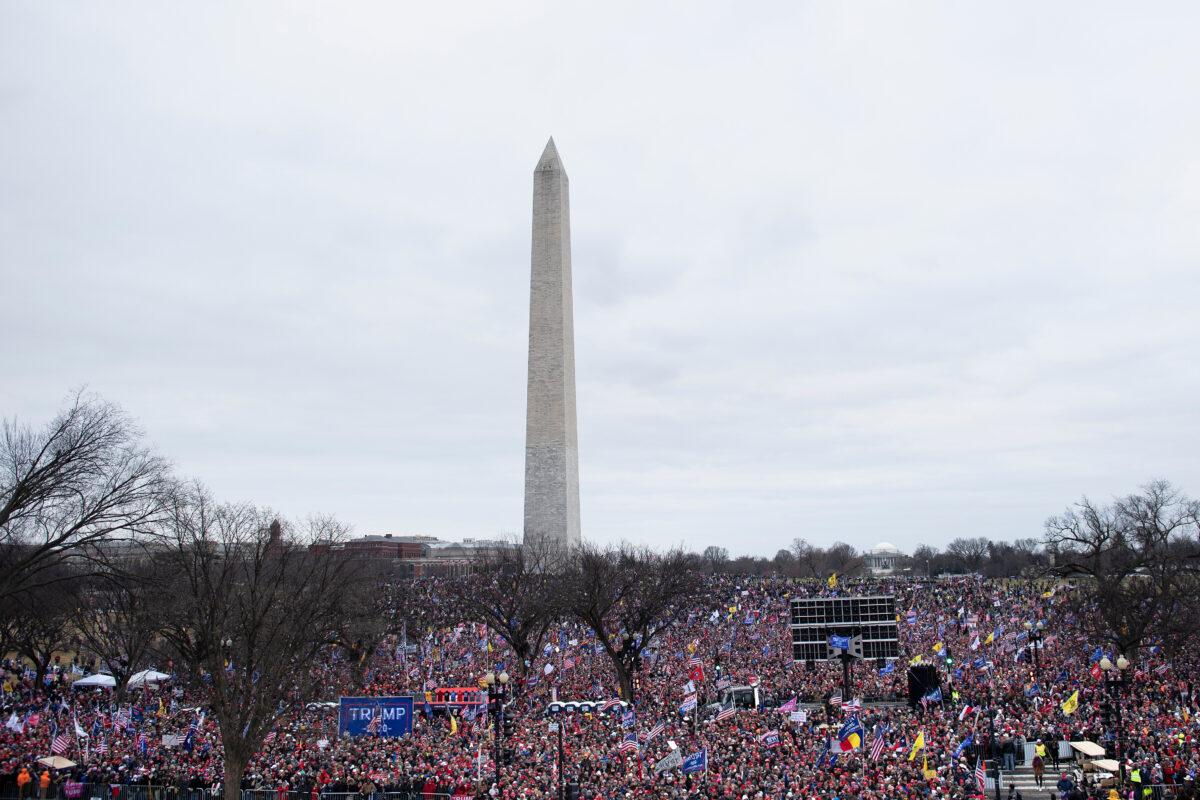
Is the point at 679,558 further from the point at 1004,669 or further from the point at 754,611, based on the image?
the point at 1004,669

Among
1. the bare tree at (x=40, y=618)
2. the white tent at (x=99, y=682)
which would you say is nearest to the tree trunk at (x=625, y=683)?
the bare tree at (x=40, y=618)

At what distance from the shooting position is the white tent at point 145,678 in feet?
157

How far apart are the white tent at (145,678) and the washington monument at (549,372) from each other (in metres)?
25.0

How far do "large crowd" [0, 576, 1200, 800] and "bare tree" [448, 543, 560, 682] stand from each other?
1.59 metres

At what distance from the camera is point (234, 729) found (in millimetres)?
27125

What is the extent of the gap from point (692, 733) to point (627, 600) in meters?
18.8

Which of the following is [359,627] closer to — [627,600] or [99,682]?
[99,682]

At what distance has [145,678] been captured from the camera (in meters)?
47.8

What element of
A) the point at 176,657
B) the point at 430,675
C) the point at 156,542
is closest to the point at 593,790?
the point at 156,542

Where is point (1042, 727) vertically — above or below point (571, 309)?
below

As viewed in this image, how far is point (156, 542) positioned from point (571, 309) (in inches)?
1822

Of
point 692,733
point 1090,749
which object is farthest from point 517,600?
point 1090,749

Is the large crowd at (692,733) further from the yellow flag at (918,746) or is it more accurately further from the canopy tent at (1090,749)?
the canopy tent at (1090,749)

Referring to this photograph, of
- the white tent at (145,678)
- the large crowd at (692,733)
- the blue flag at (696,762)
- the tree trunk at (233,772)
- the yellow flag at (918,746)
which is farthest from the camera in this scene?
the white tent at (145,678)
